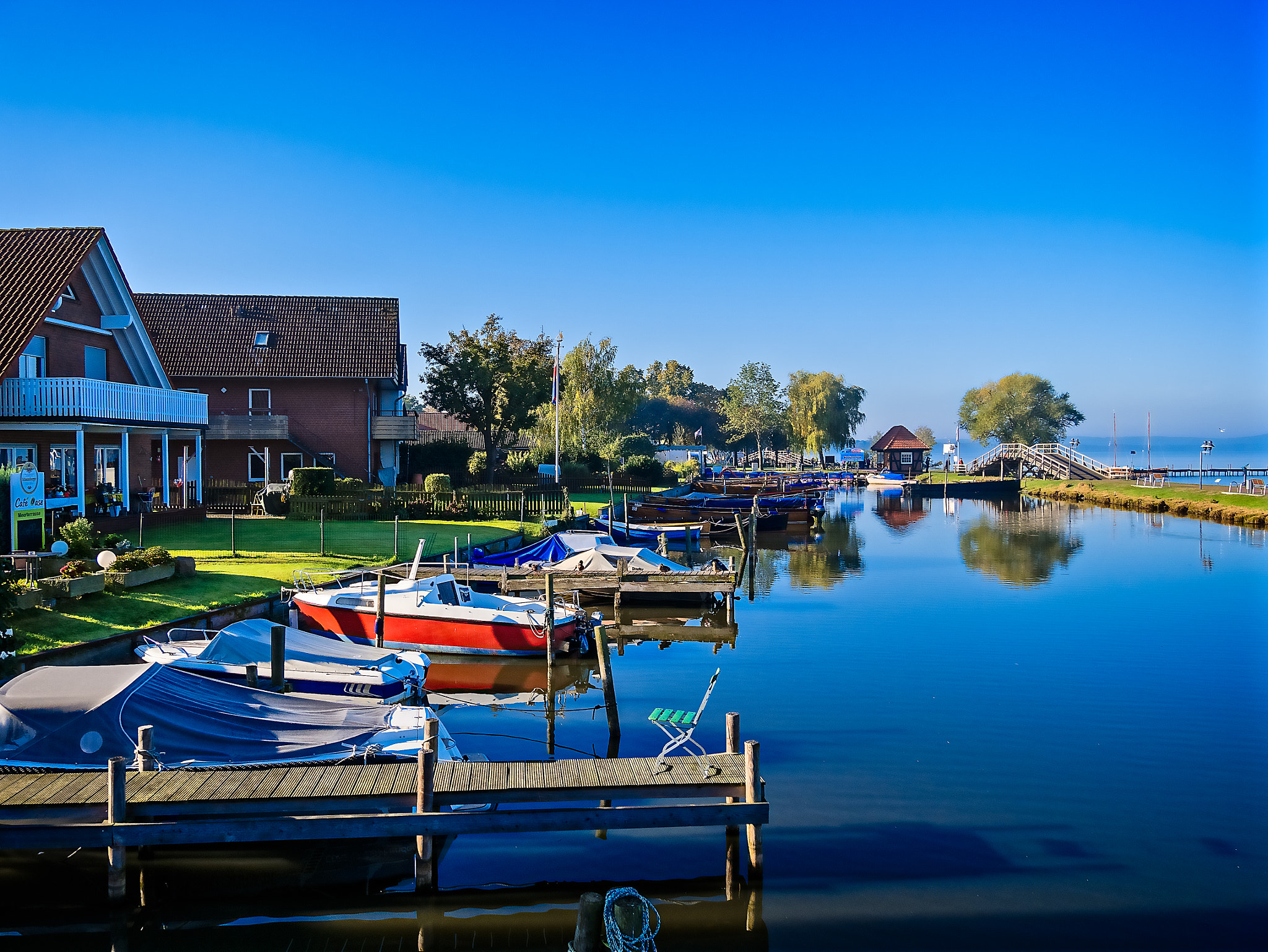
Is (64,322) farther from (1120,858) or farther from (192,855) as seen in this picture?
(1120,858)

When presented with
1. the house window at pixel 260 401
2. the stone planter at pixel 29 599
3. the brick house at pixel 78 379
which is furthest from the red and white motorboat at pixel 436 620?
the house window at pixel 260 401

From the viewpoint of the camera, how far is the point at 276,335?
51.7 m

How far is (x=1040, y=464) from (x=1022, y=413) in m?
21.4

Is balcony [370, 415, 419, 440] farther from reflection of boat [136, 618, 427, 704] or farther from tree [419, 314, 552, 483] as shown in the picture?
reflection of boat [136, 618, 427, 704]

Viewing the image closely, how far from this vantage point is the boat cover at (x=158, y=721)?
11781mm

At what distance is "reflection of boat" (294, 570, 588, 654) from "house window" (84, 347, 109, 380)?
16793mm

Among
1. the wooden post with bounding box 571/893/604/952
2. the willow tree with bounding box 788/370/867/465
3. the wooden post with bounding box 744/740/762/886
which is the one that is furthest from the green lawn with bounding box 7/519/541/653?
the willow tree with bounding box 788/370/867/465

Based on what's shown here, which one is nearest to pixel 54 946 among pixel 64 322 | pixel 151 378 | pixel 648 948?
pixel 648 948

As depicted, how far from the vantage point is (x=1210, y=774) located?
1507cm

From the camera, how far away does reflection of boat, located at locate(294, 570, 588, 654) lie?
2167 cm

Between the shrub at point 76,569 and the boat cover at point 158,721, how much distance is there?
29.4ft

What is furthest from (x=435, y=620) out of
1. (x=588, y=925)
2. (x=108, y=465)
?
(x=108, y=465)

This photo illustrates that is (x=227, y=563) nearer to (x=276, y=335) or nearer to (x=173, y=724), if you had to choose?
(x=173, y=724)

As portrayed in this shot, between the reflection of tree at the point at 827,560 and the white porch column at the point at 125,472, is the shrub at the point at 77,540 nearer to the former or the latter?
the white porch column at the point at 125,472
